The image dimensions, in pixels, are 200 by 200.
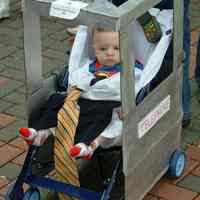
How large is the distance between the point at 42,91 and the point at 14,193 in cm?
60

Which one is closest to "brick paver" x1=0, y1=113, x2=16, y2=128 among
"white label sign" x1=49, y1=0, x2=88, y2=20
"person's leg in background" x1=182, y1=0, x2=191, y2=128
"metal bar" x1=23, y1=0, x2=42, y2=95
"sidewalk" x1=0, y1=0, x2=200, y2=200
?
"sidewalk" x1=0, y1=0, x2=200, y2=200

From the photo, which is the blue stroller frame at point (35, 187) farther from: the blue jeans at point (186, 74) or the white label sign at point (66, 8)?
the blue jeans at point (186, 74)

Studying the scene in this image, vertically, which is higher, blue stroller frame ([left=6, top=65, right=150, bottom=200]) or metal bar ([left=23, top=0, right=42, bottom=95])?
metal bar ([left=23, top=0, right=42, bottom=95])

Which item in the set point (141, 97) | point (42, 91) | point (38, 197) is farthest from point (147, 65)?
point (38, 197)

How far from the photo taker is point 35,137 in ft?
12.9

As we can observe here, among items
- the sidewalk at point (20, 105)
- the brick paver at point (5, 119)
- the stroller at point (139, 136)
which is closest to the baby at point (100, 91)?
the stroller at point (139, 136)

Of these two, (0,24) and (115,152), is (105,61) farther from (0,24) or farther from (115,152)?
(0,24)

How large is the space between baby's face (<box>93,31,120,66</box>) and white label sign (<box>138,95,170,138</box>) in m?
0.35

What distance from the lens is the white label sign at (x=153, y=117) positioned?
153 inches

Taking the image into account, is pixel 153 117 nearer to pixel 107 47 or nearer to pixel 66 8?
pixel 107 47

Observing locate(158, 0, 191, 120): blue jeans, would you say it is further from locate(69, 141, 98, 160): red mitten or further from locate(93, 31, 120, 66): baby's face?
locate(69, 141, 98, 160): red mitten

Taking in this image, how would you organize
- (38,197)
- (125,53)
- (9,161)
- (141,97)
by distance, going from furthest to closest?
(9,161)
(38,197)
(141,97)
(125,53)

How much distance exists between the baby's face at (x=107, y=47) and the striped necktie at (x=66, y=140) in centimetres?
31

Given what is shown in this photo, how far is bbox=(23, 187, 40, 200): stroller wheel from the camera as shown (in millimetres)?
4109
